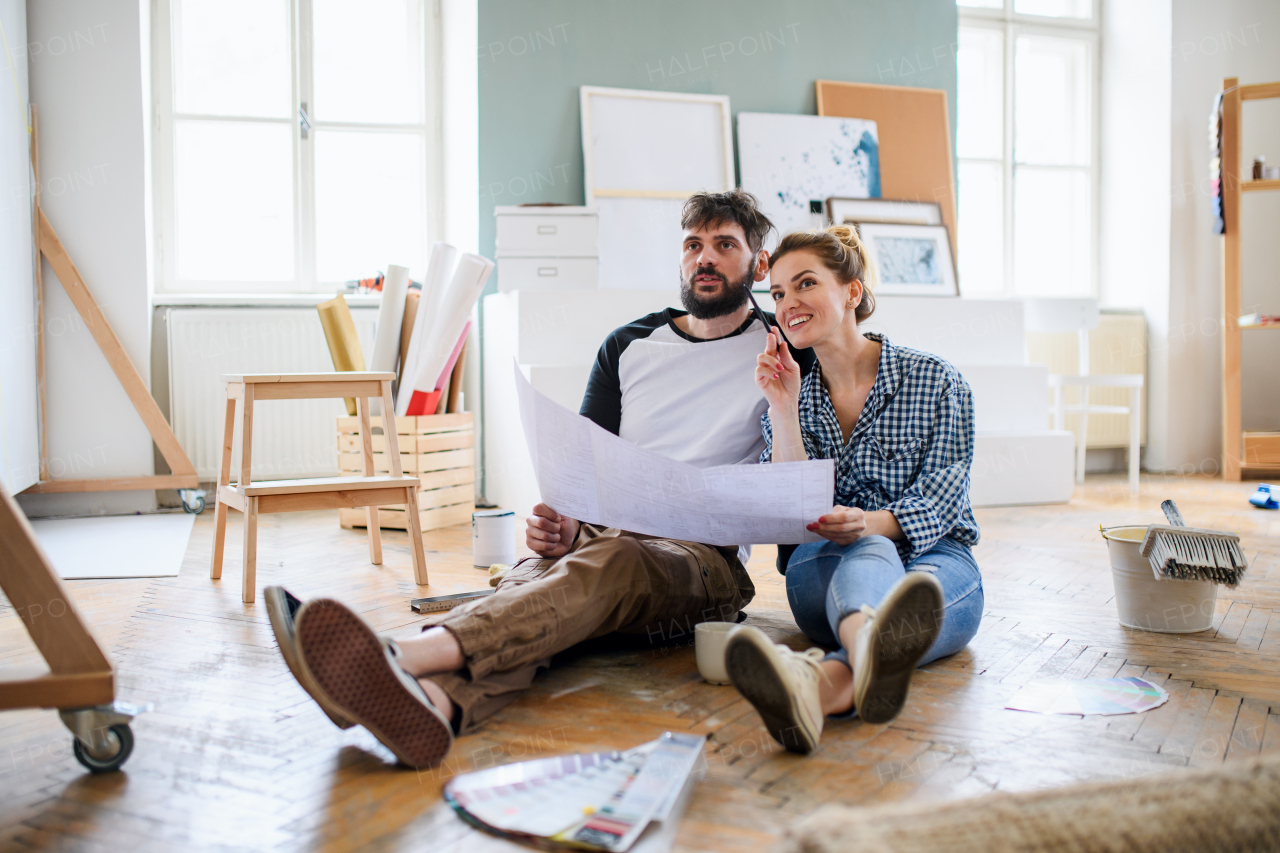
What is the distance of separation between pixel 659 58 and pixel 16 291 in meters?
2.75

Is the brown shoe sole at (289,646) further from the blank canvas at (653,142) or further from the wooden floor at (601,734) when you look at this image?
the blank canvas at (653,142)

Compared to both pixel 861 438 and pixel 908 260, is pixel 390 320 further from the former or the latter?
pixel 908 260

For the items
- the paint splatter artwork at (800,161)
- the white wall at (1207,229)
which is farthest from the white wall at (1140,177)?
the paint splatter artwork at (800,161)

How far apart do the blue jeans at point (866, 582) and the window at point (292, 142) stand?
10.7 feet

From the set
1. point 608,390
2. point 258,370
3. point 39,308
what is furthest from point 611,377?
point 39,308

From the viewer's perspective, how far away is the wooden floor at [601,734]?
99 centimetres

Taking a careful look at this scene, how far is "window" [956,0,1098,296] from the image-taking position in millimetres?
5215

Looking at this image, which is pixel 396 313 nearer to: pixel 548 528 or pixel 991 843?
pixel 548 528

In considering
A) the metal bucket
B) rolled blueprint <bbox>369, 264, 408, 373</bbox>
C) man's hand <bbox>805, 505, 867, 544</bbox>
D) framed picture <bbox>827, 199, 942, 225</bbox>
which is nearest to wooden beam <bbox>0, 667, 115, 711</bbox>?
man's hand <bbox>805, 505, 867, 544</bbox>

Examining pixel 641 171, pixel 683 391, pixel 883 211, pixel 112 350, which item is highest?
pixel 641 171

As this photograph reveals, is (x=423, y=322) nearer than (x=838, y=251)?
No

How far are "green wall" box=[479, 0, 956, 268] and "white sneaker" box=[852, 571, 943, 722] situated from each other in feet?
10.0

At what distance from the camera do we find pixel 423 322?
3174 millimetres

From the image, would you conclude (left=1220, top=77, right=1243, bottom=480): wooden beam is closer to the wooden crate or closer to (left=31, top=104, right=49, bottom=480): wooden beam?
the wooden crate
